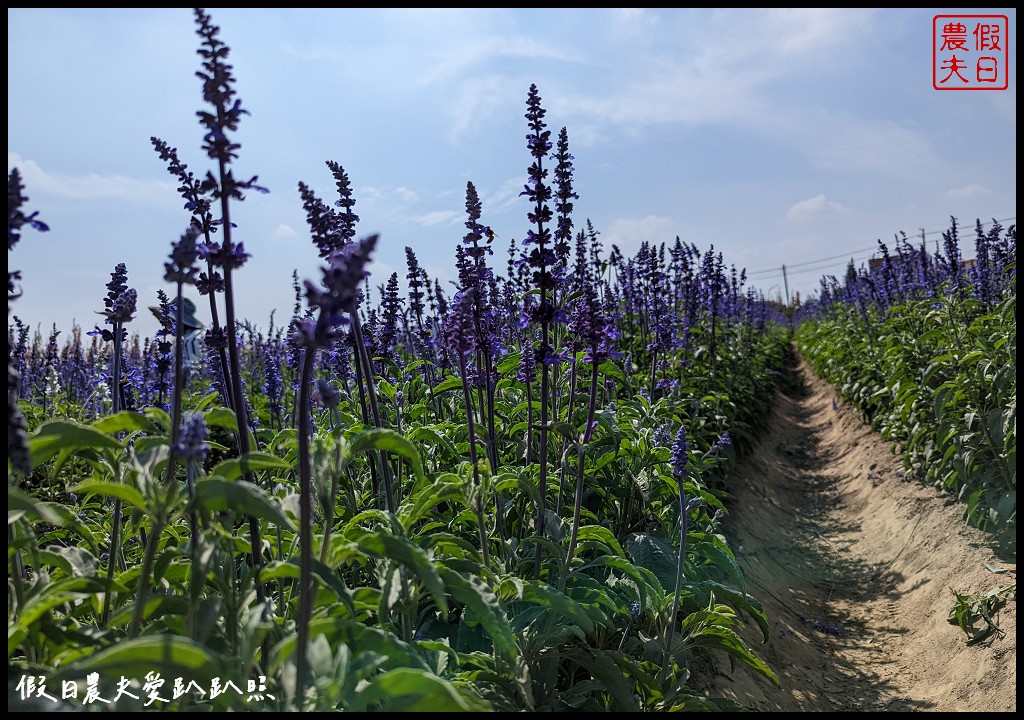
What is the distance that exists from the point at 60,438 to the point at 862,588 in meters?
7.49

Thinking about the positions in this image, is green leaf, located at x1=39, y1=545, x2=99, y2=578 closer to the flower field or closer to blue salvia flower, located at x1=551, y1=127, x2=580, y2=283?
the flower field

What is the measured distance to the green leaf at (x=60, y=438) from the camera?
1.93 m

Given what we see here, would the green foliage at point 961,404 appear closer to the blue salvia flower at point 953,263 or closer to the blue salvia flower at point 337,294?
Result: the blue salvia flower at point 953,263

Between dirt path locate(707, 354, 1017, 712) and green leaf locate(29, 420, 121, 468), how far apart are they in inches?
147

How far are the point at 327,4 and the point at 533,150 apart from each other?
4.93ft

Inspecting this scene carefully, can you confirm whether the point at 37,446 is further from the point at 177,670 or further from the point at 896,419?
the point at 896,419

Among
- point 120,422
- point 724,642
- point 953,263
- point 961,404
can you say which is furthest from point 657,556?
point 953,263

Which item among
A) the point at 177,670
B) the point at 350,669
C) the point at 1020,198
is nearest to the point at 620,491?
the point at 1020,198

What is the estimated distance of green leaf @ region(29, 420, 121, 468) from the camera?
6.35 ft

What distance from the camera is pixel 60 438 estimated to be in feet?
6.43

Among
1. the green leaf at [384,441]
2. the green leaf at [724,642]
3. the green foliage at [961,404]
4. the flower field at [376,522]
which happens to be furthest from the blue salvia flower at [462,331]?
the green foliage at [961,404]

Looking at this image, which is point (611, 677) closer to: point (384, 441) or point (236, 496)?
point (384, 441)

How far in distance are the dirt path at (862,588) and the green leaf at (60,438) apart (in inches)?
147

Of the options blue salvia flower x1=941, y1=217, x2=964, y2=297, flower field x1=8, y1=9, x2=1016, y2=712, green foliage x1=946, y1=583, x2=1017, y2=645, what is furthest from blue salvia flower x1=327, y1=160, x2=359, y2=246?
blue salvia flower x1=941, y1=217, x2=964, y2=297
